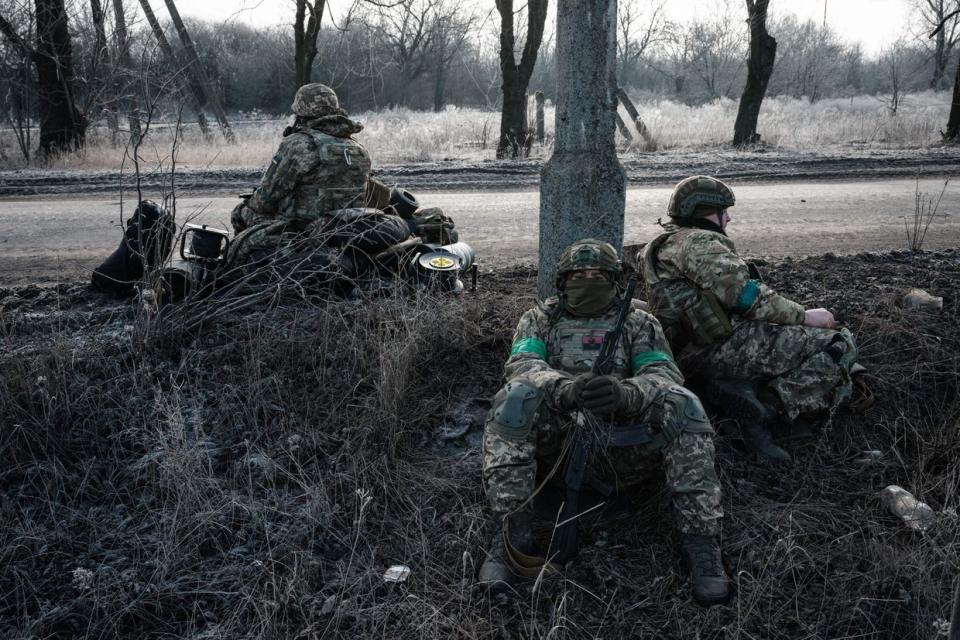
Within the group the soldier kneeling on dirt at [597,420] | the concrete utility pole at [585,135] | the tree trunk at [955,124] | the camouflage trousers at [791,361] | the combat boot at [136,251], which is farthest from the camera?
the tree trunk at [955,124]

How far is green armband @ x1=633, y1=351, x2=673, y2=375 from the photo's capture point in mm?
3135

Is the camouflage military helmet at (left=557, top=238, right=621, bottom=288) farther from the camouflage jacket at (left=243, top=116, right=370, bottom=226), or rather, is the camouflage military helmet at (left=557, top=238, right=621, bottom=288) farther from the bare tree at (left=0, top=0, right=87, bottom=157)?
the bare tree at (left=0, top=0, right=87, bottom=157)

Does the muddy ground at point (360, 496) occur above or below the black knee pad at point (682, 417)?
below

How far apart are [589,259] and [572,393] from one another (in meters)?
0.71

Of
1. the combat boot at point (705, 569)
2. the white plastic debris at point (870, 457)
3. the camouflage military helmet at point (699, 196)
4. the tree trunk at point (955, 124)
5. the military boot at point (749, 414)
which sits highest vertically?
the tree trunk at point (955, 124)

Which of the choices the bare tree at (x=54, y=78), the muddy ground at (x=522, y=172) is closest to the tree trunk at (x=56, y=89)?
the bare tree at (x=54, y=78)

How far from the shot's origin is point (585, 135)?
158 inches

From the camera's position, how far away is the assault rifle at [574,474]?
280 centimetres

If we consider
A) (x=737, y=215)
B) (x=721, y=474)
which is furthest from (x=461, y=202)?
(x=721, y=474)

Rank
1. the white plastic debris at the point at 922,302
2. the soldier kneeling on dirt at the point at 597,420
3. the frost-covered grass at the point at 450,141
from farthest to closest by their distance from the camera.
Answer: the frost-covered grass at the point at 450,141 < the white plastic debris at the point at 922,302 < the soldier kneeling on dirt at the point at 597,420

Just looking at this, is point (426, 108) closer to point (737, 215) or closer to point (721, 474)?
point (737, 215)

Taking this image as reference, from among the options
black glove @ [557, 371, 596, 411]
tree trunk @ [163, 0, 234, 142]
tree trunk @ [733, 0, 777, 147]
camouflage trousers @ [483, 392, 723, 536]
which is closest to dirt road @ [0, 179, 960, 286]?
camouflage trousers @ [483, 392, 723, 536]

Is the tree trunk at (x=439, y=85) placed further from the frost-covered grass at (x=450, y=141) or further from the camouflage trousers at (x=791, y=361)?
the camouflage trousers at (x=791, y=361)

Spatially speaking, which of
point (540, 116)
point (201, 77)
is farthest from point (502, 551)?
point (201, 77)
